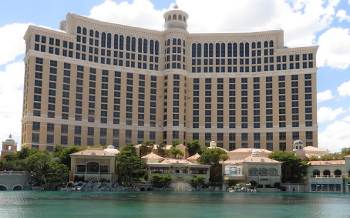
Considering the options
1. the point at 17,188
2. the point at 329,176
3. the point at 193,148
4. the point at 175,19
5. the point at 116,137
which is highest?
the point at 175,19

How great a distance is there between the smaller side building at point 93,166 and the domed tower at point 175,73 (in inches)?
1452

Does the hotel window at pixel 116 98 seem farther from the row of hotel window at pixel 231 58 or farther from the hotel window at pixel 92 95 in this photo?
the row of hotel window at pixel 231 58

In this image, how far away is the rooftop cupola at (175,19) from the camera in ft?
568

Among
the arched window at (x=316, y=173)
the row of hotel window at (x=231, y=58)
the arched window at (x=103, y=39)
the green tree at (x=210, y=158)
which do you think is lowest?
the arched window at (x=316, y=173)

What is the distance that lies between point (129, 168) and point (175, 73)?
52.0 m

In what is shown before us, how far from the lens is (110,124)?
16238 centimetres

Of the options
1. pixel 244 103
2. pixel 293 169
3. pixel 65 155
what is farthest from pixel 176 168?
pixel 244 103

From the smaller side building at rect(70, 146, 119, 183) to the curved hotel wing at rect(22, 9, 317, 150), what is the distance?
27467mm

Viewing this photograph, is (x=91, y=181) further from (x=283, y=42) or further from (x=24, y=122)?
(x=283, y=42)

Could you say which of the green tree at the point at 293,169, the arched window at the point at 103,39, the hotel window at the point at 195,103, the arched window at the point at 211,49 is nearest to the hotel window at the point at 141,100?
the arched window at the point at 103,39

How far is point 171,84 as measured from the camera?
168m

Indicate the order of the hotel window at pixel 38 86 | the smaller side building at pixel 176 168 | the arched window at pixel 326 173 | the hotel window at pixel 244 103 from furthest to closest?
the hotel window at pixel 244 103 → the hotel window at pixel 38 86 → the arched window at pixel 326 173 → the smaller side building at pixel 176 168

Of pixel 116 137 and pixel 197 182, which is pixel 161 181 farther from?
pixel 116 137

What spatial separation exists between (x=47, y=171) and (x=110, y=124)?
148 ft
